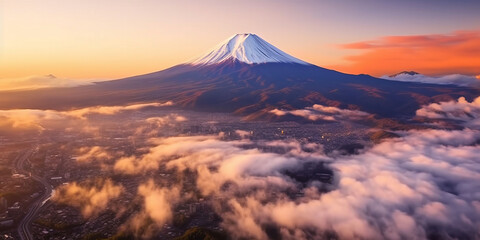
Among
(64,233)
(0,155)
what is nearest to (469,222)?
(64,233)

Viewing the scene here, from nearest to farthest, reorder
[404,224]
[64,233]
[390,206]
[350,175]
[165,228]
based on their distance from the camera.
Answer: [64,233] → [165,228] → [404,224] → [390,206] → [350,175]

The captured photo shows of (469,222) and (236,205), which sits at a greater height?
(236,205)

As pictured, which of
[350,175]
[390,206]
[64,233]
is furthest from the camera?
[350,175]

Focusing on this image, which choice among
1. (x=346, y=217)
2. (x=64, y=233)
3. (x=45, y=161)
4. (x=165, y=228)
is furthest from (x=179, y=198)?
(x=45, y=161)

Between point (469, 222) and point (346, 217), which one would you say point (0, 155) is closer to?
point (346, 217)

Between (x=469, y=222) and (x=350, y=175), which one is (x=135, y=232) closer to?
(x=350, y=175)

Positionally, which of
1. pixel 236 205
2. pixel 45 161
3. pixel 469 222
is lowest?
pixel 469 222

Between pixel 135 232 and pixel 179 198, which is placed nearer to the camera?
pixel 135 232

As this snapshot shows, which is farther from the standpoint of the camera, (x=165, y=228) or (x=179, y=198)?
(x=179, y=198)

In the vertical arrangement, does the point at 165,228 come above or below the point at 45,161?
below
